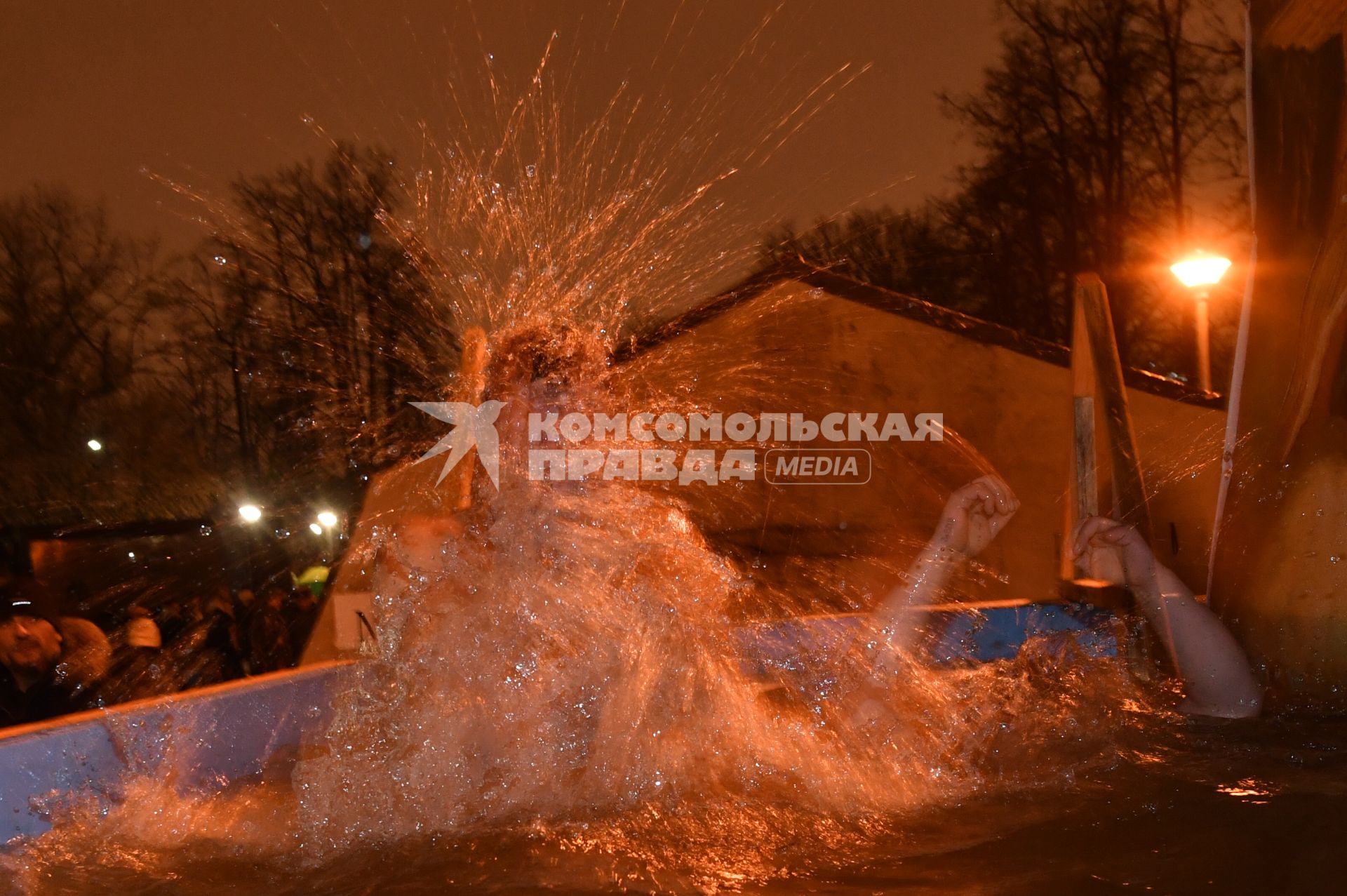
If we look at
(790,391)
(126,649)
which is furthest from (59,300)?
→ (126,649)

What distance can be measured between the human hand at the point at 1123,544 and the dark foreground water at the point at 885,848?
21.5 inches

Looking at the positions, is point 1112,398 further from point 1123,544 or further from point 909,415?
point 909,415

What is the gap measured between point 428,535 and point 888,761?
57.6 inches

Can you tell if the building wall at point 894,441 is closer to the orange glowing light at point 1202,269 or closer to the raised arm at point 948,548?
the orange glowing light at point 1202,269

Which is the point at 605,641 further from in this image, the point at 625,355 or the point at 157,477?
the point at 157,477

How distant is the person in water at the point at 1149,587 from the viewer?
3006mm

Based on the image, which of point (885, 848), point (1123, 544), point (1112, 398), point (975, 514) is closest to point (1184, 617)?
point (1123, 544)

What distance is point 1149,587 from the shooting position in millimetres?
3006

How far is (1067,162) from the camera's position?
20.6 meters

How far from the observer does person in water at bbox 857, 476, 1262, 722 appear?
9.86 ft

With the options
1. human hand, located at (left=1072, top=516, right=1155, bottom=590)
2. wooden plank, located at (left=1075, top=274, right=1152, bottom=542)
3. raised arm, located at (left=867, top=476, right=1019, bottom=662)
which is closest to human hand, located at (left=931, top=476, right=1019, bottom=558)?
raised arm, located at (left=867, top=476, right=1019, bottom=662)

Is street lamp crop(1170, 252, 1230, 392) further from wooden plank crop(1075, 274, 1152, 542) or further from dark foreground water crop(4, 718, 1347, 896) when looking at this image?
dark foreground water crop(4, 718, 1347, 896)

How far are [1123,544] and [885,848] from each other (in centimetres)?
108

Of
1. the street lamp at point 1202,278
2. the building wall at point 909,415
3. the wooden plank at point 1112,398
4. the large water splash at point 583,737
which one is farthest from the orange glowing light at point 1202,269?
the large water splash at point 583,737
